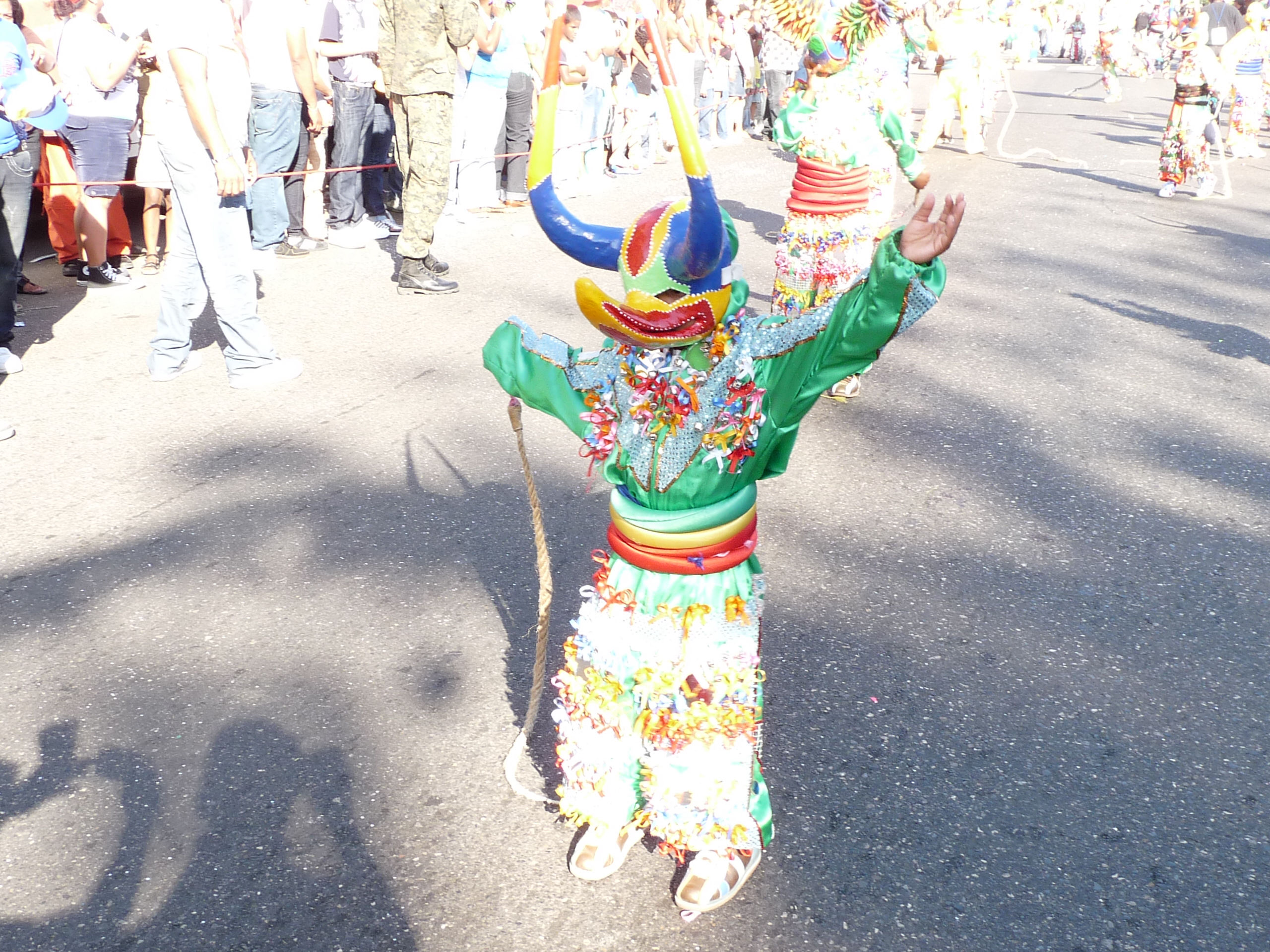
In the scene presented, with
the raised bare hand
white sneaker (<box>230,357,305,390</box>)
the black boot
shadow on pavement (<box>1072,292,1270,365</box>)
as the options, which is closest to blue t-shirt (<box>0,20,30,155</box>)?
white sneaker (<box>230,357,305,390</box>)

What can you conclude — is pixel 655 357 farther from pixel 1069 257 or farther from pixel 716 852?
pixel 1069 257

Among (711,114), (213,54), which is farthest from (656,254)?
(711,114)

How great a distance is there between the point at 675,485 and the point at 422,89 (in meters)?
5.53

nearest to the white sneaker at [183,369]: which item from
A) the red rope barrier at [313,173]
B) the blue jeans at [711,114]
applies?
the red rope barrier at [313,173]

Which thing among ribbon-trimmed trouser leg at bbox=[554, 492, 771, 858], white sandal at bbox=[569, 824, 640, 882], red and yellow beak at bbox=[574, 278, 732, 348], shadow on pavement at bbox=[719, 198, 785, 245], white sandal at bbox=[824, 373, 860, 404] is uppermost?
red and yellow beak at bbox=[574, 278, 732, 348]

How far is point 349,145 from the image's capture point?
8.83 metres

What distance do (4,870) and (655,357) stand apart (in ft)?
6.57

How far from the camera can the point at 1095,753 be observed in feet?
10.2

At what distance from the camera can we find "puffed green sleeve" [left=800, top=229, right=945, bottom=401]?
78.0 inches

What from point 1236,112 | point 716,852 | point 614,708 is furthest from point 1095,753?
point 1236,112

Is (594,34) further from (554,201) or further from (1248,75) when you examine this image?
(554,201)

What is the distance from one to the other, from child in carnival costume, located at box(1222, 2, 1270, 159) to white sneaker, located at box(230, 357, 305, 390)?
8966 millimetres

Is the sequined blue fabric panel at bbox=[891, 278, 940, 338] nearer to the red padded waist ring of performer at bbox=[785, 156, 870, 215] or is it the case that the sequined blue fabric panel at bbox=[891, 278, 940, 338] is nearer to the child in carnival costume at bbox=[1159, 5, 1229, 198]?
the red padded waist ring of performer at bbox=[785, 156, 870, 215]

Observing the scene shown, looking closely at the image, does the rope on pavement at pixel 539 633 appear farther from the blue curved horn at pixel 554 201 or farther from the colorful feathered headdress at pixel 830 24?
the colorful feathered headdress at pixel 830 24
